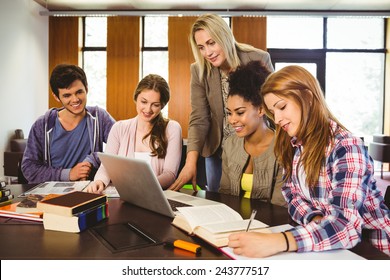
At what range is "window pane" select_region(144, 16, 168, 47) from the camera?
6.63 meters

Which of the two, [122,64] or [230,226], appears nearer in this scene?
[230,226]

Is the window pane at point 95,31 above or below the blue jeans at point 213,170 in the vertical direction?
above

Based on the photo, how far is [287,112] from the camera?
1.02 m

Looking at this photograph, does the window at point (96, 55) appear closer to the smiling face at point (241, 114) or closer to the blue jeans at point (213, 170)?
the blue jeans at point (213, 170)

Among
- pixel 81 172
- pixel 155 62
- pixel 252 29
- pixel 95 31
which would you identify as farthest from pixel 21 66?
pixel 81 172

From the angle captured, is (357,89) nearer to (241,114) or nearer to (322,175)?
(241,114)

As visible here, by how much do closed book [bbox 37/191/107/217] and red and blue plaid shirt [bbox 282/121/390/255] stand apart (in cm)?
50

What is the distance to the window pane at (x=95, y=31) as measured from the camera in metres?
6.68

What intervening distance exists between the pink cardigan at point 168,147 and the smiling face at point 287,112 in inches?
29.2

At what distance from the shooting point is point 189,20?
6484mm

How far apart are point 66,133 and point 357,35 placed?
19.9ft

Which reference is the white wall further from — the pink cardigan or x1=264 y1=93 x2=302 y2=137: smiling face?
x1=264 y1=93 x2=302 y2=137: smiling face

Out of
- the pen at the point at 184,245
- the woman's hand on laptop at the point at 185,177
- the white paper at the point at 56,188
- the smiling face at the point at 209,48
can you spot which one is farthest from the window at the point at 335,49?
the pen at the point at 184,245

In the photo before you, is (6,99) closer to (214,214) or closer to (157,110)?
(157,110)
